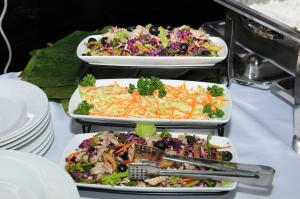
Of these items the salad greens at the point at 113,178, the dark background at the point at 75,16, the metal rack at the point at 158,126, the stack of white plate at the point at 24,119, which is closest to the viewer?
the salad greens at the point at 113,178

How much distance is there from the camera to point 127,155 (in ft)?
3.51

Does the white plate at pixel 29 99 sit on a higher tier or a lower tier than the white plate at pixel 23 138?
higher

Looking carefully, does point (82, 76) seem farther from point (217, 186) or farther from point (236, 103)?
point (217, 186)

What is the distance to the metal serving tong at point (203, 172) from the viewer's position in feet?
3.23

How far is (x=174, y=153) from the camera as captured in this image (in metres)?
1.08

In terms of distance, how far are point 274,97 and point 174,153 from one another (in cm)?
57

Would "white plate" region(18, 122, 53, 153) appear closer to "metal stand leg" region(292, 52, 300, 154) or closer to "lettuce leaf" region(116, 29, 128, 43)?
"lettuce leaf" region(116, 29, 128, 43)

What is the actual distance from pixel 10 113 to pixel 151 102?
1.41ft

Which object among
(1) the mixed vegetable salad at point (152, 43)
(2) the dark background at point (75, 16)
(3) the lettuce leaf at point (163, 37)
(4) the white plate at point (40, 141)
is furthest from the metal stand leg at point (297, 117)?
(2) the dark background at point (75, 16)

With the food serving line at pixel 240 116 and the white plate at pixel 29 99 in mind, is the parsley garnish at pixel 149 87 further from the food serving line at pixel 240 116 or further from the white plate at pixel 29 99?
the white plate at pixel 29 99

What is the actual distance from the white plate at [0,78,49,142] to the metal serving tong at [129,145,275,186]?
31 cm

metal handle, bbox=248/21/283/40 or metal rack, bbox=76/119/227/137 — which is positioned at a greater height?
metal handle, bbox=248/21/283/40

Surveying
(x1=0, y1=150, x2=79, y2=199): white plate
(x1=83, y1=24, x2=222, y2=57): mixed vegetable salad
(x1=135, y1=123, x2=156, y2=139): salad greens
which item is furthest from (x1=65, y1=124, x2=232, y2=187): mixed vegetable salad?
(x1=83, y1=24, x2=222, y2=57): mixed vegetable salad

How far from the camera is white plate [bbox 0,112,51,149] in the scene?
3.57 ft
